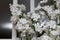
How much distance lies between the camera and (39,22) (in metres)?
1.72

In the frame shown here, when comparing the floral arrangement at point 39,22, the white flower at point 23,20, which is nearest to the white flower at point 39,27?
the floral arrangement at point 39,22

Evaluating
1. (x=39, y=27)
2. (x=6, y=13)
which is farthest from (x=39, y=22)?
(x=6, y=13)

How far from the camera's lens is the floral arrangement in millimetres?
1652

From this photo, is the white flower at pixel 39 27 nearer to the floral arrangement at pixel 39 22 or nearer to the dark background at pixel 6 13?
the floral arrangement at pixel 39 22

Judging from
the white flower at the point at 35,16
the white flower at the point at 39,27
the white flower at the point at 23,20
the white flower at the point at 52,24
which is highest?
the white flower at the point at 35,16

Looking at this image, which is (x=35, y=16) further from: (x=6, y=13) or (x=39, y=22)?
(x=6, y=13)

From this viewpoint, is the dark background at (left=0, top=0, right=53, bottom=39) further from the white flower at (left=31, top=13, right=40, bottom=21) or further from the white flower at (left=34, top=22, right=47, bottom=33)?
the white flower at (left=34, top=22, right=47, bottom=33)

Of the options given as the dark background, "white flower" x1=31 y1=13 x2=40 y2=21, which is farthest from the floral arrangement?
the dark background

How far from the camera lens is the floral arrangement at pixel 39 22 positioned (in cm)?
165

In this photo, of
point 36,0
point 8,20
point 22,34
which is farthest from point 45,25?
point 8,20

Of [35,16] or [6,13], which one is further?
[6,13]

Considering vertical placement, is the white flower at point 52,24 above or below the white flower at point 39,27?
above

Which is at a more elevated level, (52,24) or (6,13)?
(6,13)

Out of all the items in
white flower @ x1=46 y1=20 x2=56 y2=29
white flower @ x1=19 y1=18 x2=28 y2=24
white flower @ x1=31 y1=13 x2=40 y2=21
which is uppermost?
white flower @ x1=31 y1=13 x2=40 y2=21
